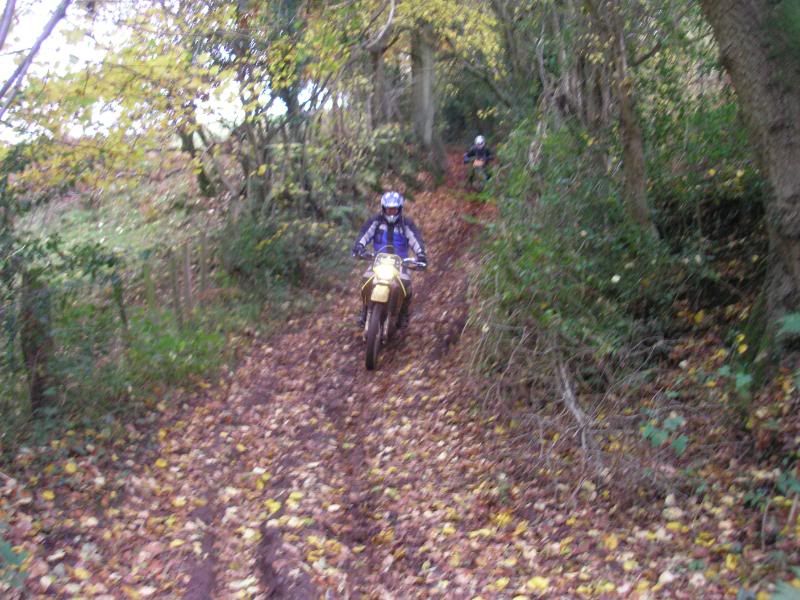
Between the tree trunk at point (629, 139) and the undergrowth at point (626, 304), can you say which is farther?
the tree trunk at point (629, 139)

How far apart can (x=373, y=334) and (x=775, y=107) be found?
19.8 ft

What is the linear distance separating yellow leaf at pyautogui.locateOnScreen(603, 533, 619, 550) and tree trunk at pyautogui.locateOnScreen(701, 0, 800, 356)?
193cm

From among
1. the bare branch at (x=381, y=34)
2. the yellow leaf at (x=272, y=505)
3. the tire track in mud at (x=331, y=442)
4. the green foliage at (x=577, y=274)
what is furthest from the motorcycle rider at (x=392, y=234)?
the yellow leaf at (x=272, y=505)

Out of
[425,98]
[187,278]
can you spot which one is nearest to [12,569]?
[187,278]

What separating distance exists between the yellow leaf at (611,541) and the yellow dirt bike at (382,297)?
5383mm

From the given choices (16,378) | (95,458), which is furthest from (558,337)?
(16,378)

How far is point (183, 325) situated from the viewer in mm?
11219

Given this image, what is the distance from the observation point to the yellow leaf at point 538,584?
549 centimetres

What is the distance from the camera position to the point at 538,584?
5543 mm

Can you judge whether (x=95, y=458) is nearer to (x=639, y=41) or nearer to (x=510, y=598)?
(x=510, y=598)

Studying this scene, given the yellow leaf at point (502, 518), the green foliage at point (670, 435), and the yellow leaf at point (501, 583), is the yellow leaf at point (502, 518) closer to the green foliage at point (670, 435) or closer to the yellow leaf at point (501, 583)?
the yellow leaf at point (501, 583)

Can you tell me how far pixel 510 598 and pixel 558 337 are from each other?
321 centimetres

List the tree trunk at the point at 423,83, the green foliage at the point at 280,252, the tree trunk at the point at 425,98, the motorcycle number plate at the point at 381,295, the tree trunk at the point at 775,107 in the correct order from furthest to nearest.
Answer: the tree trunk at the point at 425,98, the tree trunk at the point at 423,83, the green foliage at the point at 280,252, the motorcycle number plate at the point at 381,295, the tree trunk at the point at 775,107

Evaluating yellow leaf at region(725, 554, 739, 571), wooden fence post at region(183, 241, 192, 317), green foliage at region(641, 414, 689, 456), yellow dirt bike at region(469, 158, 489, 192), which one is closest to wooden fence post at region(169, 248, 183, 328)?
wooden fence post at region(183, 241, 192, 317)
